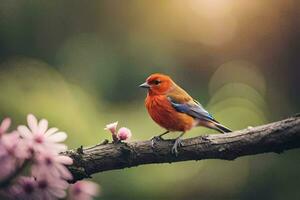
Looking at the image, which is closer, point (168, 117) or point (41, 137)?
point (41, 137)

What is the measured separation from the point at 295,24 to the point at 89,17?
→ 1.25m

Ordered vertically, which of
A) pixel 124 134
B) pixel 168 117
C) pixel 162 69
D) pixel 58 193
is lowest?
pixel 58 193

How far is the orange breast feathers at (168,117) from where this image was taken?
1084mm

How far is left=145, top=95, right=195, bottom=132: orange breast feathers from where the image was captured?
3.56 ft

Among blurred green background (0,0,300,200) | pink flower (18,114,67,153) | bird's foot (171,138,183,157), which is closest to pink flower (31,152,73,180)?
pink flower (18,114,67,153)

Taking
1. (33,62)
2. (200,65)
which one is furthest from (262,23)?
(33,62)

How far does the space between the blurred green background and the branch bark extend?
182cm

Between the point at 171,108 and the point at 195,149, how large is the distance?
226 mm

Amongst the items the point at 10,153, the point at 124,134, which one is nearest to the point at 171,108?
the point at 124,134

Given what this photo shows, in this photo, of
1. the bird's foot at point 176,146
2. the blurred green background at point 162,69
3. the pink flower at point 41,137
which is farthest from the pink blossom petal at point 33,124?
the blurred green background at point 162,69

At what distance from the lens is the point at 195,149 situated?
0.90m

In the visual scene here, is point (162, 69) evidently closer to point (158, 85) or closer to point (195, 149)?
point (158, 85)

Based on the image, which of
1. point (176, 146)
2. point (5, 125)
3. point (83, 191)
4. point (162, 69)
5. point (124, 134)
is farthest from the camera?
point (162, 69)

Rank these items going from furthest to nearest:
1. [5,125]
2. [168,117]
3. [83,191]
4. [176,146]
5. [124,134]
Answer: [168,117] → [176,146] → [124,134] → [83,191] → [5,125]
